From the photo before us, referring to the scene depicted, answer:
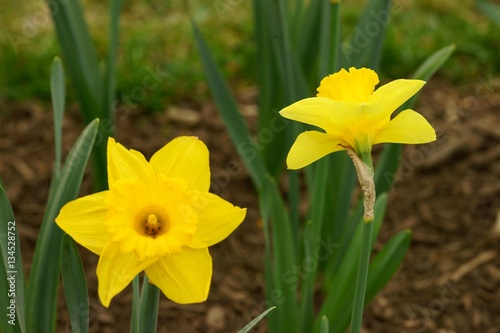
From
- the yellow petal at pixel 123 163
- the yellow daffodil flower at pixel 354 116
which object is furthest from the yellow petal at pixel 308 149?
the yellow petal at pixel 123 163

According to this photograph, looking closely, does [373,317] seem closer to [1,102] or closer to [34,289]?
[34,289]

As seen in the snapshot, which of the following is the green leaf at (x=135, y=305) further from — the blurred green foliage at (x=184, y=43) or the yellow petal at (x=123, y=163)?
the blurred green foliage at (x=184, y=43)

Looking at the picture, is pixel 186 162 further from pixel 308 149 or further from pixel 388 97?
pixel 388 97

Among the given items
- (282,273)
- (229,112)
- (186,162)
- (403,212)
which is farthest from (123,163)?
(403,212)
